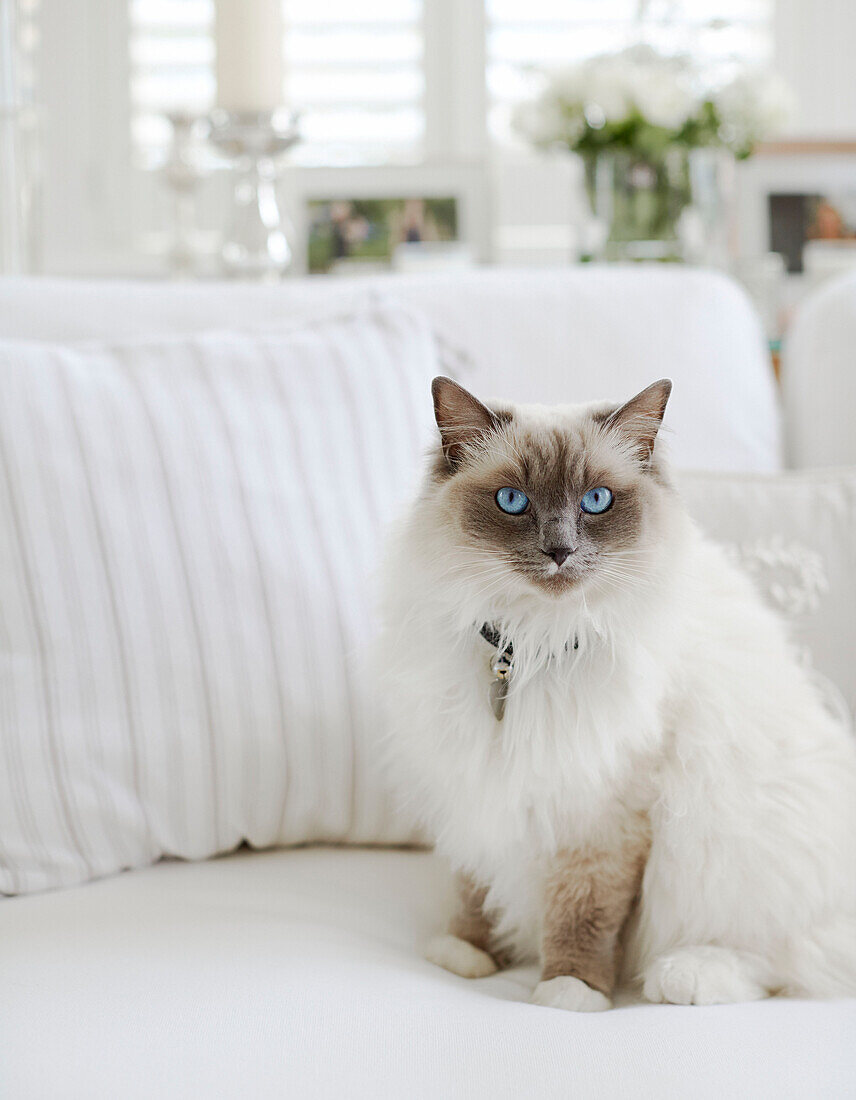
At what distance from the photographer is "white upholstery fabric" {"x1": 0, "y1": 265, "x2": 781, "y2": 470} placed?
1532mm

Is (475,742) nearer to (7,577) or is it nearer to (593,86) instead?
(7,577)

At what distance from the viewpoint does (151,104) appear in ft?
10.6

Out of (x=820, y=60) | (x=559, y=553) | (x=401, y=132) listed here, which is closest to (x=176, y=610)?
Result: (x=559, y=553)

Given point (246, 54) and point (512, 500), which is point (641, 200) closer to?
point (246, 54)

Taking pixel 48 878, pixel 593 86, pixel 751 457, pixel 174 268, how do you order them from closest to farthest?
pixel 48 878 → pixel 751 457 → pixel 593 86 → pixel 174 268

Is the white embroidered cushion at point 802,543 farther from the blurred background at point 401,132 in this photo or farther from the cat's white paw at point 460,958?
the blurred background at point 401,132

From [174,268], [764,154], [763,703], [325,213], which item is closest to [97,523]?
[763,703]

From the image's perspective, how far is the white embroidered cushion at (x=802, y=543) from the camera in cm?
135

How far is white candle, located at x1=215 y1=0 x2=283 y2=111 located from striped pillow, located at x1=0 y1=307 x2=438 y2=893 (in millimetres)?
667

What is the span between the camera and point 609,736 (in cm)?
99

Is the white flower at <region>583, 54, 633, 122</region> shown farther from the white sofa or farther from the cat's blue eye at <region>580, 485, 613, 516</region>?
the cat's blue eye at <region>580, 485, 613, 516</region>

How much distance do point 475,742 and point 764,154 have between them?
2.38 m

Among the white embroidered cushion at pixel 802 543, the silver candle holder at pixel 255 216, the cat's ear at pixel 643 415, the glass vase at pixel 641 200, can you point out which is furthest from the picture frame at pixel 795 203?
the cat's ear at pixel 643 415

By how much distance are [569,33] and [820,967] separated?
2.89 metres
